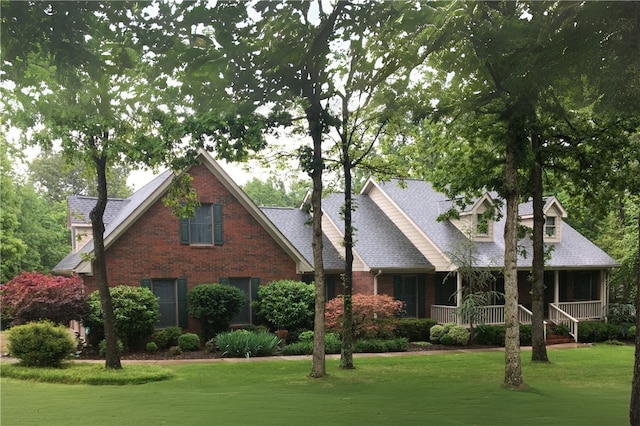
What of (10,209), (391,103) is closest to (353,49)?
(391,103)

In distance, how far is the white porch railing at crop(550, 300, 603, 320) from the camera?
26562mm

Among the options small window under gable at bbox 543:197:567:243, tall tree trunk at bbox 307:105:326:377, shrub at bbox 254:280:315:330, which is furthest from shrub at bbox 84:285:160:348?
small window under gable at bbox 543:197:567:243

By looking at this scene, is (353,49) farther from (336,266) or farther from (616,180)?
(336,266)

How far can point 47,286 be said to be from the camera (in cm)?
1703

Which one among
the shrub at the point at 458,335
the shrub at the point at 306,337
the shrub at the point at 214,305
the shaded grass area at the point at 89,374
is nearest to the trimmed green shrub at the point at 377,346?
the shrub at the point at 306,337

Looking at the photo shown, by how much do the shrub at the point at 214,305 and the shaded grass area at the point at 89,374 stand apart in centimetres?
471

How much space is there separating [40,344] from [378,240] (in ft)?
47.1

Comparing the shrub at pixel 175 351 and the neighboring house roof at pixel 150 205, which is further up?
the neighboring house roof at pixel 150 205

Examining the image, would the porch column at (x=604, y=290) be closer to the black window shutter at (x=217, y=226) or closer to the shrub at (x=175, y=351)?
the black window shutter at (x=217, y=226)

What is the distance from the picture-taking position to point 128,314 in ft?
58.9

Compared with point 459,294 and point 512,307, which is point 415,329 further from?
point 512,307

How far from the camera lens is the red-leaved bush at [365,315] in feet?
66.1

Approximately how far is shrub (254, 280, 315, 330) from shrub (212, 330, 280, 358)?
1802 mm

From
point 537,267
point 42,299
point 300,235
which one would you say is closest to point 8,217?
point 42,299
